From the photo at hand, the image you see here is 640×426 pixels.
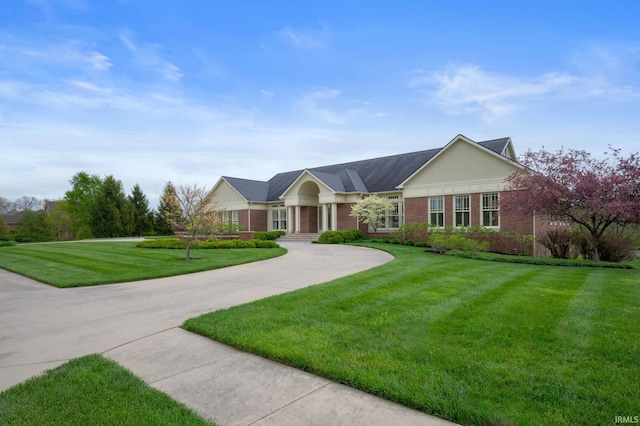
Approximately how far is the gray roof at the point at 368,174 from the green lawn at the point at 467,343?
1858 centimetres

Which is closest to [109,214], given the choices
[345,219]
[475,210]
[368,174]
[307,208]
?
[307,208]

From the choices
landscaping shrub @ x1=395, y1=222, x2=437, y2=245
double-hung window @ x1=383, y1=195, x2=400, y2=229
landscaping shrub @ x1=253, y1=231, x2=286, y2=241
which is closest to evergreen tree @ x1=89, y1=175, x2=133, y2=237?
landscaping shrub @ x1=253, y1=231, x2=286, y2=241

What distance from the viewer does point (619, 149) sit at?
44.0 ft

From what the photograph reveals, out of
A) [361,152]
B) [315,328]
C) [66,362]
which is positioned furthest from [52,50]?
[361,152]

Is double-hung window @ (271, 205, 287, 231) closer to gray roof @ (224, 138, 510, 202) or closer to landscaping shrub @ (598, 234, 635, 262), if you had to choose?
gray roof @ (224, 138, 510, 202)

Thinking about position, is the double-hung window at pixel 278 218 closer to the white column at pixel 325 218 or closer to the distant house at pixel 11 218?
the white column at pixel 325 218

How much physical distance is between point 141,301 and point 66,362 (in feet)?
10.9

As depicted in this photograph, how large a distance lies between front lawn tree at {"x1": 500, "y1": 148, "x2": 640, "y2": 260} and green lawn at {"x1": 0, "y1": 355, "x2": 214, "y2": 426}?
15.0 meters

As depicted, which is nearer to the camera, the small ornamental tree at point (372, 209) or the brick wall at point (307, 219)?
the small ornamental tree at point (372, 209)

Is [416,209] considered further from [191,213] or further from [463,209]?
[191,213]

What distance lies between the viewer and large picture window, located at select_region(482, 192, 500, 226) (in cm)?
1933

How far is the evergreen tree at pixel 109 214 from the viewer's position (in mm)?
41000

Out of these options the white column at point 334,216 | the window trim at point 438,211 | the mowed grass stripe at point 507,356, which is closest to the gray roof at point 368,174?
the white column at point 334,216

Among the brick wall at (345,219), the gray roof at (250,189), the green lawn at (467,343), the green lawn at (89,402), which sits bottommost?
the green lawn at (89,402)
